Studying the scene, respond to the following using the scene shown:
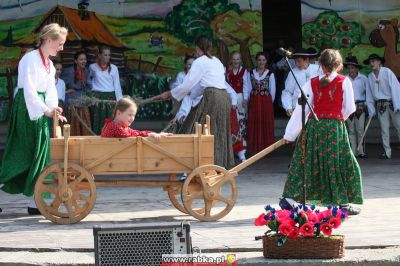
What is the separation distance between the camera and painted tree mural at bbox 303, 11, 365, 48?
18.4 m

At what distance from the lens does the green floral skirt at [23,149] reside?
10.2 metres

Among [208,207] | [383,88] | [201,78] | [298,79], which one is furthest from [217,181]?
[383,88]

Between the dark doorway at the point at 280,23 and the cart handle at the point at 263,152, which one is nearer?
the cart handle at the point at 263,152

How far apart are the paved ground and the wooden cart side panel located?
0.48 meters

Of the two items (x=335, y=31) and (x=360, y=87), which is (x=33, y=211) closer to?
(x=360, y=87)

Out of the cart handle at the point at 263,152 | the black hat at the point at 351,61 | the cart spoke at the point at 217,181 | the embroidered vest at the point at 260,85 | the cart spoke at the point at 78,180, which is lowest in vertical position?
the cart spoke at the point at 217,181

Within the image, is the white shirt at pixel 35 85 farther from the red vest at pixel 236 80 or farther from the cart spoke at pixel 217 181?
the red vest at pixel 236 80

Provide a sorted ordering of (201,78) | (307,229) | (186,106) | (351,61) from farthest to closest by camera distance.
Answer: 1. (351,61)
2. (186,106)
3. (201,78)
4. (307,229)

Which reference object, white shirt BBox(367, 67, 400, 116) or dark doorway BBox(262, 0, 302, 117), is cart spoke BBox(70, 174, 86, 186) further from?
dark doorway BBox(262, 0, 302, 117)

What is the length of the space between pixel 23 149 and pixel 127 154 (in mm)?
1085

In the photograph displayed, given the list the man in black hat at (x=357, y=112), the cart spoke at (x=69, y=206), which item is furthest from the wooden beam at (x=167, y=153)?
the man in black hat at (x=357, y=112)

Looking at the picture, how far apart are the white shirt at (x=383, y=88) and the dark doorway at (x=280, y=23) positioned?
10.0 feet

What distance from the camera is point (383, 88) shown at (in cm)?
1673

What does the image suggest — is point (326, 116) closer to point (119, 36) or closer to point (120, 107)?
point (120, 107)
